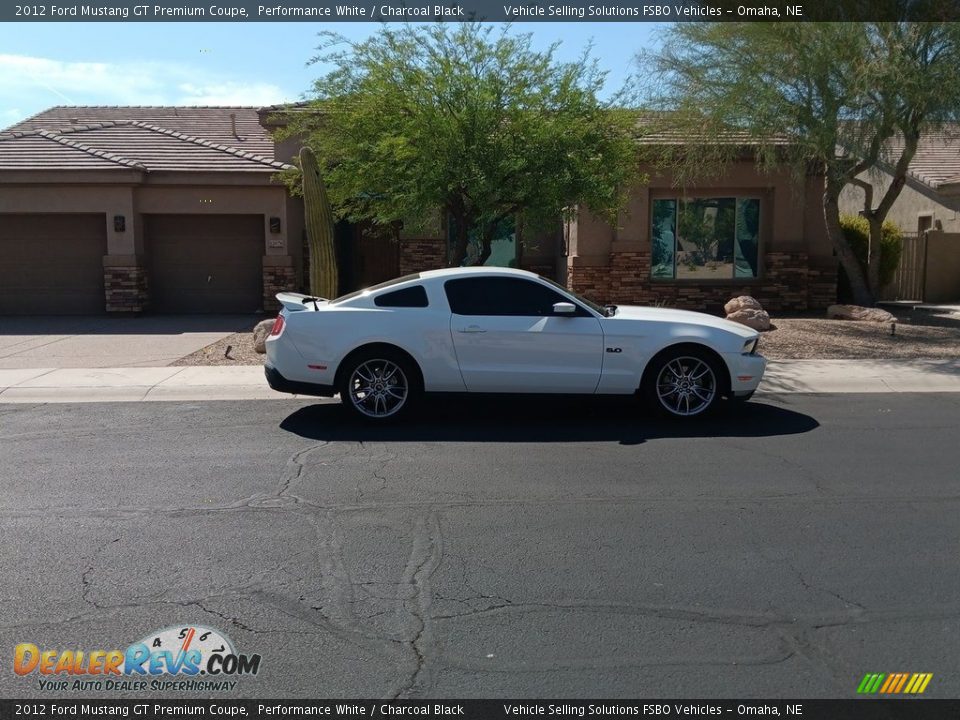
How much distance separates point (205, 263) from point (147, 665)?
1678cm

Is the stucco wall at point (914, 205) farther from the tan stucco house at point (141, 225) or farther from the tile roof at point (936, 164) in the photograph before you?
the tan stucco house at point (141, 225)

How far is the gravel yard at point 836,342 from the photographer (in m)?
13.7

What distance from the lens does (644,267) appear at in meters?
19.6

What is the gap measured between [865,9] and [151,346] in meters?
12.4

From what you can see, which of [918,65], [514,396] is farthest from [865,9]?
[514,396]

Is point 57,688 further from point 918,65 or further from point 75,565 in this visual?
point 918,65

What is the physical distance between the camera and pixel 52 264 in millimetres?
19703

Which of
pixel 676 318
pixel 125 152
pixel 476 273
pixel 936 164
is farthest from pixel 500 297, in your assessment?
pixel 936 164

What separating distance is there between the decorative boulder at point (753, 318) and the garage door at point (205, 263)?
32.4 feet

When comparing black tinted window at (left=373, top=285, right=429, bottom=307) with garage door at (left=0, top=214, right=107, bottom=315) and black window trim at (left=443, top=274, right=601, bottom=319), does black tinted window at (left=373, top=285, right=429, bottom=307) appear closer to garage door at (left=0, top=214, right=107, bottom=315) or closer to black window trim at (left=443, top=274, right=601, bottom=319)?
black window trim at (left=443, top=274, right=601, bottom=319)

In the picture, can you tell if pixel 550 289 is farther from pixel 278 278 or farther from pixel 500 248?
pixel 500 248

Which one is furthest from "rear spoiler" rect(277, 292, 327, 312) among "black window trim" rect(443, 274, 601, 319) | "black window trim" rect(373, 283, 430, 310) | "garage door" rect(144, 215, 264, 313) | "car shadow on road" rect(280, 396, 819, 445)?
"garage door" rect(144, 215, 264, 313)

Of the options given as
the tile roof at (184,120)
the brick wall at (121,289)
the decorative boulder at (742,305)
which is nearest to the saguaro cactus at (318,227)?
the brick wall at (121,289)

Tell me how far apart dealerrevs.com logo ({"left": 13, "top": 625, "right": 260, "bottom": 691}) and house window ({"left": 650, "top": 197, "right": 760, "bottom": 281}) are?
1655cm
